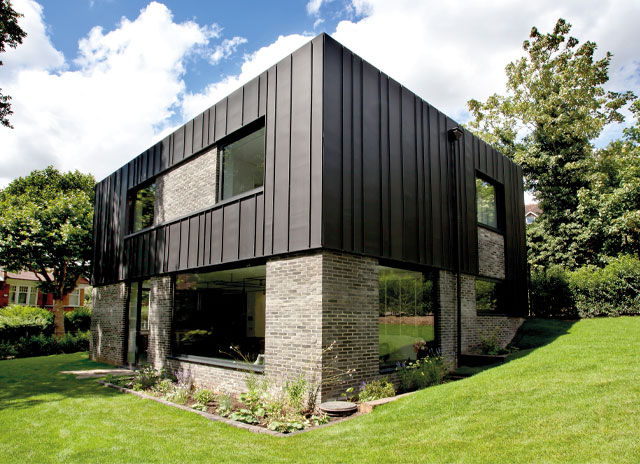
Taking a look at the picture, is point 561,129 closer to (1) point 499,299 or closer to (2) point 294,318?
(1) point 499,299

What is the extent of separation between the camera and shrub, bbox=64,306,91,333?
2333cm

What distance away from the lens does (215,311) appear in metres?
10.8

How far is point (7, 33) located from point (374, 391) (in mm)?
12454

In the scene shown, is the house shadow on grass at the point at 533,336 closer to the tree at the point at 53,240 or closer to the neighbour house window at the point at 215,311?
the neighbour house window at the point at 215,311

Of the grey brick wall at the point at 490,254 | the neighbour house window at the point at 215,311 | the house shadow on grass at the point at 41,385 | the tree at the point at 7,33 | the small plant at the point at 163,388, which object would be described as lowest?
the house shadow on grass at the point at 41,385

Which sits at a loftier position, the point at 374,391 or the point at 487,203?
the point at 487,203

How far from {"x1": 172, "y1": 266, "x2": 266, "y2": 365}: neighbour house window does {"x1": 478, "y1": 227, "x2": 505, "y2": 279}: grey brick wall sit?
655cm

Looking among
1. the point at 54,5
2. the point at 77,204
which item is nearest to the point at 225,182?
the point at 54,5

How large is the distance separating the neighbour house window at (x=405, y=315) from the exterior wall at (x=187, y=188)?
4651mm

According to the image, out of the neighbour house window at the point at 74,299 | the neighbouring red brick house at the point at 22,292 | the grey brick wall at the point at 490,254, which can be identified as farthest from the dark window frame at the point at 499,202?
the neighbour house window at the point at 74,299

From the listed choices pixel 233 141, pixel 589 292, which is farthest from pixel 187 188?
pixel 589 292

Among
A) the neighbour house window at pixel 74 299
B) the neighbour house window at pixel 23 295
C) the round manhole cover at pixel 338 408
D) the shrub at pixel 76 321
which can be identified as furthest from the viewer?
the neighbour house window at pixel 74 299

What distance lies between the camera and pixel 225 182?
9836 mm

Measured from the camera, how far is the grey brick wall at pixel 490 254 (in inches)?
467
